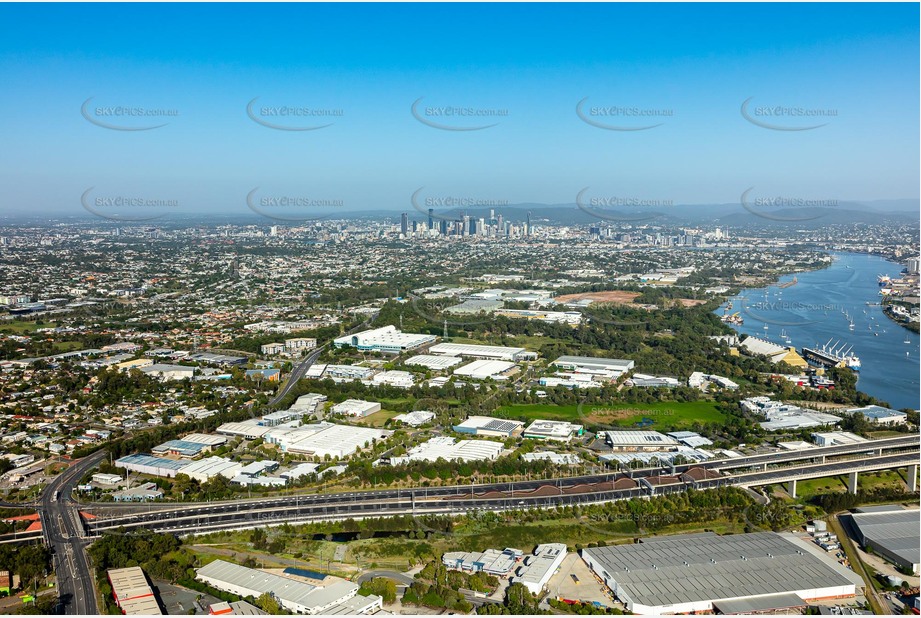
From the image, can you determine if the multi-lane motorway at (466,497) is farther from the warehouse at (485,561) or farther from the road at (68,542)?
the warehouse at (485,561)

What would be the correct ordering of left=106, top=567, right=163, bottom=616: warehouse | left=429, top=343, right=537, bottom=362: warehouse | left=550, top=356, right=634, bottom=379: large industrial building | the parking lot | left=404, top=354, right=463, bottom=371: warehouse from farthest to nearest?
left=429, top=343, right=537, bottom=362: warehouse, left=404, top=354, right=463, bottom=371: warehouse, left=550, top=356, right=634, bottom=379: large industrial building, the parking lot, left=106, top=567, right=163, bottom=616: warehouse

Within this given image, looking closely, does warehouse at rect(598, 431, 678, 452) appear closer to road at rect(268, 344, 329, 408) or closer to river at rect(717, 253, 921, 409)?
river at rect(717, 253, 921, 409)

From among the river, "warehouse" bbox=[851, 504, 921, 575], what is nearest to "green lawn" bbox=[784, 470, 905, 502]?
"warehouse" bbox=[851, 504, 921, 575]

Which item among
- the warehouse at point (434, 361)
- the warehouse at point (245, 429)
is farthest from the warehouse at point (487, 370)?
the warehouse at point (245, 429)

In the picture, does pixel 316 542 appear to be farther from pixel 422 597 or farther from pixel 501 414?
pixel 501 414

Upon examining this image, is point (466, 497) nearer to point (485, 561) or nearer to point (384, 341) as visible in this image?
point (485, 561)

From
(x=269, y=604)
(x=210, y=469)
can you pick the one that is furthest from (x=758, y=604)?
(x=210, y=469)
